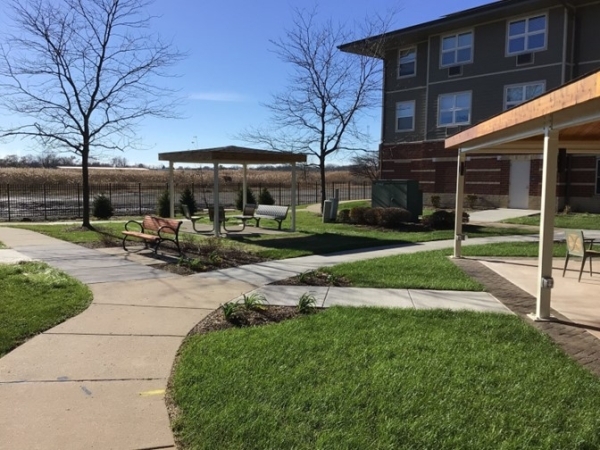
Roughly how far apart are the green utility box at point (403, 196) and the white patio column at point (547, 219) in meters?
12.9

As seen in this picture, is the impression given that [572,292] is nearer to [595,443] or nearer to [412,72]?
[595,443]

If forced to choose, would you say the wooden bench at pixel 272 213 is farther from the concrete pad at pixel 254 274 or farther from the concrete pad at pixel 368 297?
the concrete pad at pixel 368 297

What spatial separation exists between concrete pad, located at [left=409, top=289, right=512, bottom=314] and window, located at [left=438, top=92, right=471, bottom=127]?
22415 millimetres

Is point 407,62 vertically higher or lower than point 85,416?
higher

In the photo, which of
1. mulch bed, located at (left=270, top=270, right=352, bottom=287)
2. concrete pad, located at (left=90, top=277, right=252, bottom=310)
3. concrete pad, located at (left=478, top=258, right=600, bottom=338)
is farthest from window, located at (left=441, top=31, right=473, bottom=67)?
concrete pad, located at (left=90, top=277, right=252, bottom=310)

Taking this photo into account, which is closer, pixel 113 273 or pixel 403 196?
pixel 113 273

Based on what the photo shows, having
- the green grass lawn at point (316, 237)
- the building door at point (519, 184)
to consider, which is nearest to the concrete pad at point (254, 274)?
the green grass lawn at point (316, 237)

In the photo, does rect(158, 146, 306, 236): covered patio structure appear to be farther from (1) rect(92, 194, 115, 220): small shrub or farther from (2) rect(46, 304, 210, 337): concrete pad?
(2) rect(46, 304, 210, 337): concrete pad

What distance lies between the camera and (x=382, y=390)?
419 cm

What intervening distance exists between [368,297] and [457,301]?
4.00 feet

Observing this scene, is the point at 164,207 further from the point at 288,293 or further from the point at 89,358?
the point at 89,358

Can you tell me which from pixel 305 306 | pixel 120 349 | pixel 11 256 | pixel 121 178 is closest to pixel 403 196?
pixel 11 256

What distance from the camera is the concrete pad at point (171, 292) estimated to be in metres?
7.20

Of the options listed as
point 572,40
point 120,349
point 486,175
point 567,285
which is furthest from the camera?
point 486,175
